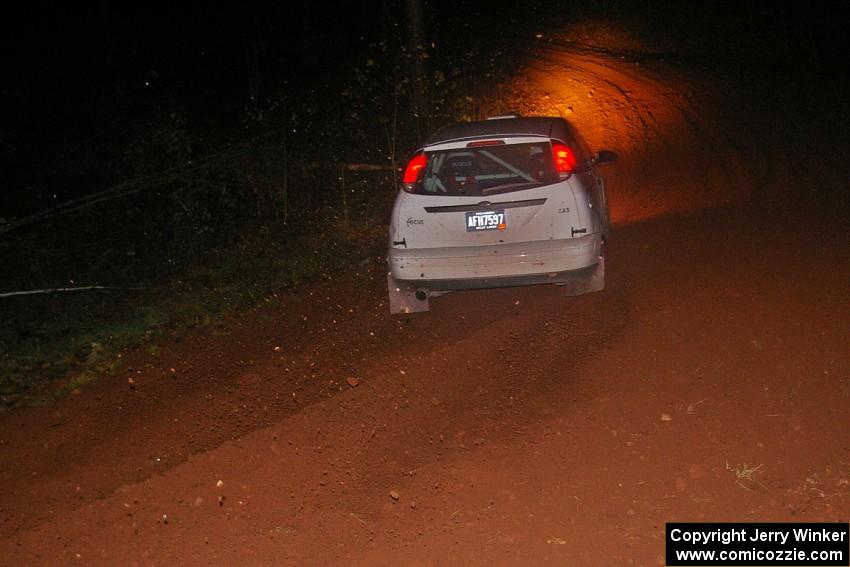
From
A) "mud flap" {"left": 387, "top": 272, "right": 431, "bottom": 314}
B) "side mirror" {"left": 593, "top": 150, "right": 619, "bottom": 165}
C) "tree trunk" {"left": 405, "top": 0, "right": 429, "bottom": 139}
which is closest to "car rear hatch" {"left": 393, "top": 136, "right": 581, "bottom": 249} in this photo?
"mud flap" {"left": 387, "top": 272, "right": 431, "bottom": 314}

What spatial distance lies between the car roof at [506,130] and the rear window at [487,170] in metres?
0.11

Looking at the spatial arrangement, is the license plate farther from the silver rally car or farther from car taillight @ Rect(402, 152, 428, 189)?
car taillight @ Rect(402, 152, 428, 189)

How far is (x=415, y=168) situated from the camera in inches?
293

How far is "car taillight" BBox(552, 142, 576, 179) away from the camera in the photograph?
7.10m

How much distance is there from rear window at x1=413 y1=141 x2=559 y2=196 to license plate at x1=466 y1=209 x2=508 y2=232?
0.59ft

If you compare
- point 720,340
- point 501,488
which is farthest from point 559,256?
point 501,488

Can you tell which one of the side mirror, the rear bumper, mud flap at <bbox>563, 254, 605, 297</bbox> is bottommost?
mud flap at <bbox>563, 254, 605, 297</bbox>

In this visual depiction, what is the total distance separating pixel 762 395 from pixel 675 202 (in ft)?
24.8

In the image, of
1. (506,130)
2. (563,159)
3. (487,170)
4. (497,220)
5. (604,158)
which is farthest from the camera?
(604,158)

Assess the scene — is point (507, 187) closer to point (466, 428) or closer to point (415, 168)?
point (415, 168)

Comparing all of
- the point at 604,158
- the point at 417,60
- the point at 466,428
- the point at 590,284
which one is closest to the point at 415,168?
the point at 590,284

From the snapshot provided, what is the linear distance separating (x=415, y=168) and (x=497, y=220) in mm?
927

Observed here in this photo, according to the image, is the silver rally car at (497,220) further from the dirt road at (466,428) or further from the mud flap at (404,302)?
the dirt road at (466,428)

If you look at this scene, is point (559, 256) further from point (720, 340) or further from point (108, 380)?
point (108, 380)
